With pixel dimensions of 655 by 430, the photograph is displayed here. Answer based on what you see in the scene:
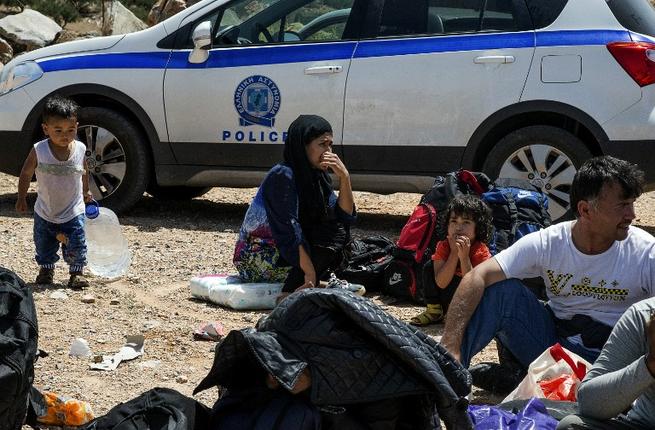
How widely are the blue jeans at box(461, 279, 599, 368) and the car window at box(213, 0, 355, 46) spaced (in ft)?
13.6

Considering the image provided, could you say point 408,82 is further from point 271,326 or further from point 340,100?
point 271,326

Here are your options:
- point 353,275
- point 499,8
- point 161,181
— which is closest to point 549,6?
point 499,8

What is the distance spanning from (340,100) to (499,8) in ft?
4.08

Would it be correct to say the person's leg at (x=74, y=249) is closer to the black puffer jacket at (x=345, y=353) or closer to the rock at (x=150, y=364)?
the rock at (x=150, y=364)

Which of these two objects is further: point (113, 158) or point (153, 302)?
point (113, 158)

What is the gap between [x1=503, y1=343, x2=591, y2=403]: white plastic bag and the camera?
460cm

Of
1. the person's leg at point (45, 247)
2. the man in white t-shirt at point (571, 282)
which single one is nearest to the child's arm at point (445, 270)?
the man in white t-shirt at point (571, 282)

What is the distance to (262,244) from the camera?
7.00m

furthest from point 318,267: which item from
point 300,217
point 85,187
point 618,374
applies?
point 618,374

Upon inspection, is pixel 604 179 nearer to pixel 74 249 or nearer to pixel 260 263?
pixel 260 263

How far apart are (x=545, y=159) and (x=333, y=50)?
1.65 m

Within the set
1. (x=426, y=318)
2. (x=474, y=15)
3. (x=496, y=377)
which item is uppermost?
(x=474, y=15)

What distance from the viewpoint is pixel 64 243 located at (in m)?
7.12

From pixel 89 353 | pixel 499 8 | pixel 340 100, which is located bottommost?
pixel 89 353
